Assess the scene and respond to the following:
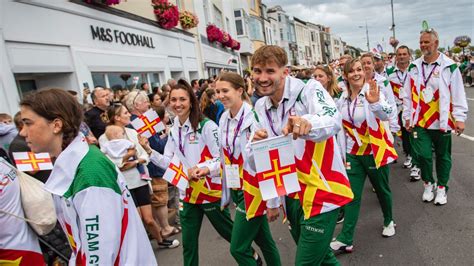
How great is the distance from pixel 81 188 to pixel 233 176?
1.69 m

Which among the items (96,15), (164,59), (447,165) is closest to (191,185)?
(447,165)

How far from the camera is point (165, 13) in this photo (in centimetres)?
1395

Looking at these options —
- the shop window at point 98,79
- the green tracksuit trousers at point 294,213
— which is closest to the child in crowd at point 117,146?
the green tracksuit trousers at point 294,213

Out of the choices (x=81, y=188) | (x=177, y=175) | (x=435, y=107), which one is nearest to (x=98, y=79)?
(x=177, y=175)

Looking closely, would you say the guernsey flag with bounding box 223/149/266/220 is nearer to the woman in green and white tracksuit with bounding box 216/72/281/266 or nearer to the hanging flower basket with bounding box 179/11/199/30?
the woman in green and white tracksuit with bounding box 216/72/281/266

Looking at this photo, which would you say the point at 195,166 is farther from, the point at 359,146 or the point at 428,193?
the point at 428,193

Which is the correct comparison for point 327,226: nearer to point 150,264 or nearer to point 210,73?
point 150,264

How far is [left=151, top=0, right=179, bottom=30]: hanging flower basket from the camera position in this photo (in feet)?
45.1

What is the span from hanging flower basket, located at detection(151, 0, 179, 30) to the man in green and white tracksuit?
10.9 m

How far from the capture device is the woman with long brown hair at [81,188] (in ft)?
5.73

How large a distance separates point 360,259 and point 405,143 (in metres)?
4.10

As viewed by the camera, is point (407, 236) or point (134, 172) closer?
point (407, 236)

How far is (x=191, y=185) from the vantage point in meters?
3.47

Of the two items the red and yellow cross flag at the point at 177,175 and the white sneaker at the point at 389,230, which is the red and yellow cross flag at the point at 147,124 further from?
the white sneaker at the point at 389,230
